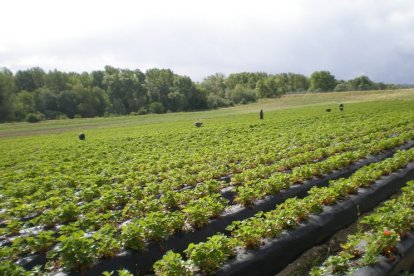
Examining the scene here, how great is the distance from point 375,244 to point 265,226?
1831 mm

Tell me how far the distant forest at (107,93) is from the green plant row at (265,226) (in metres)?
78.8

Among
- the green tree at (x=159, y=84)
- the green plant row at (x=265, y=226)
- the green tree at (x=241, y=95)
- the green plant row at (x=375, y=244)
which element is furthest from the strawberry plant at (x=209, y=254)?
the green tree at (x=241, y=95)

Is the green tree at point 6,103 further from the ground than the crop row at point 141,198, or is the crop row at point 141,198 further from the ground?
the green tree at point 6,103

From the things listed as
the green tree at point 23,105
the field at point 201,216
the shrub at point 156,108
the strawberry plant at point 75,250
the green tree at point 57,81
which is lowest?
the shrub at point 156,108

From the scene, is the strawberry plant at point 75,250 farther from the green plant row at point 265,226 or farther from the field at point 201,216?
the green plant row at point 265,226

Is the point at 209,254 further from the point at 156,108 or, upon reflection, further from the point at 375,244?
the point at 156,108

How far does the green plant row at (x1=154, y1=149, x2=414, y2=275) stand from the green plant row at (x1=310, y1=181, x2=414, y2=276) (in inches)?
48.4

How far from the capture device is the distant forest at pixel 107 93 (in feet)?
287

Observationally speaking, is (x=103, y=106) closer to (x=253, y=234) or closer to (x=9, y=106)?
(x=9, y=106)

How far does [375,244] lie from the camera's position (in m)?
5.69

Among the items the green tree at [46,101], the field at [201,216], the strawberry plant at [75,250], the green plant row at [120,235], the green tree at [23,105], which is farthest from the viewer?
the green tree at [46,101]

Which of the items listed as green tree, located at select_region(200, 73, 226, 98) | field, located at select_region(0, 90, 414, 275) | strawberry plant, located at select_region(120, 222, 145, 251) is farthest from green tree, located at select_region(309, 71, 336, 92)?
strawberry plant, located at select_region(120, 222, 145, 251)

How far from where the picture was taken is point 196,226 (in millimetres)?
7449

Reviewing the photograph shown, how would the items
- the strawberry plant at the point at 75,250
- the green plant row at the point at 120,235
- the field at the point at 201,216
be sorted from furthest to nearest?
1. the green plant row at the point at 120,235
2. the field at the point at 201,216
3. the strawberry plant at the point at 75,250
